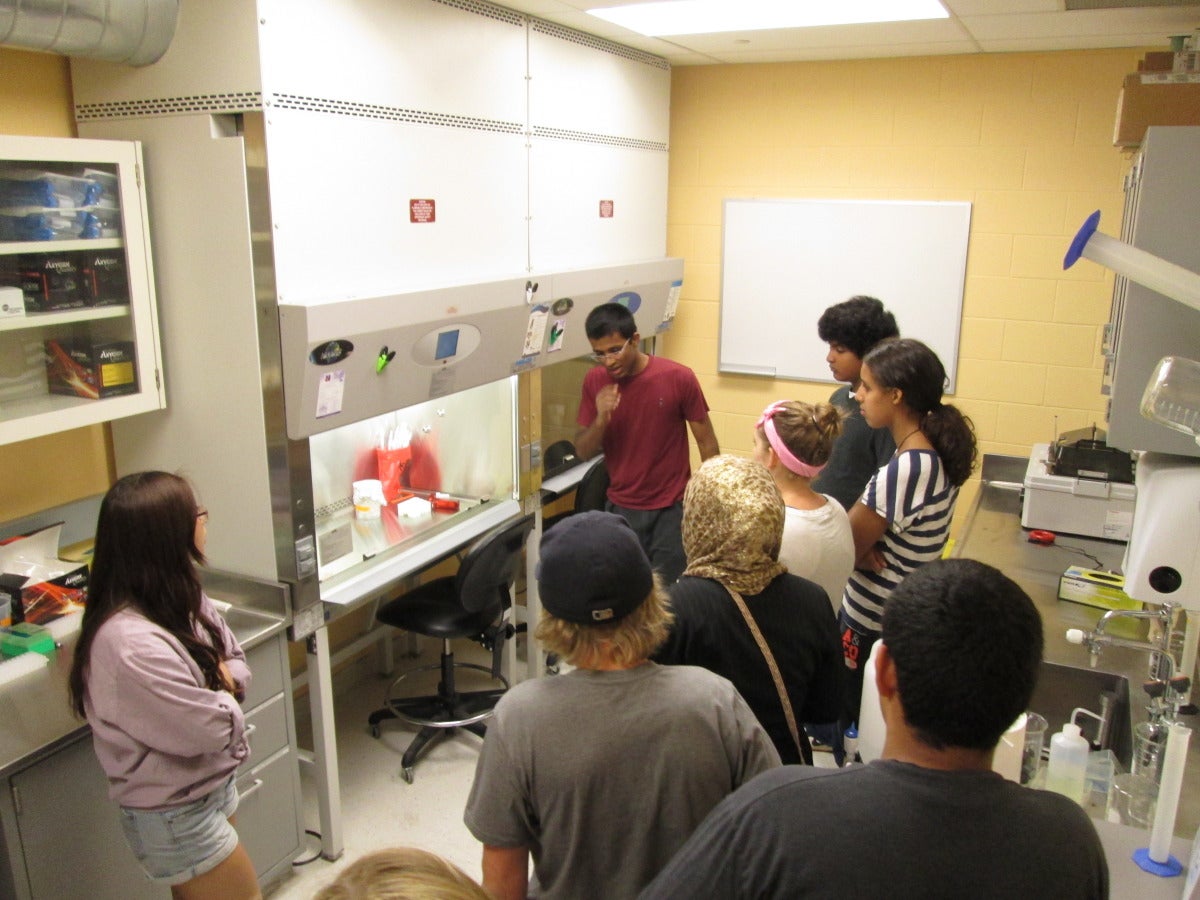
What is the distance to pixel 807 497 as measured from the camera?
7.27 ft

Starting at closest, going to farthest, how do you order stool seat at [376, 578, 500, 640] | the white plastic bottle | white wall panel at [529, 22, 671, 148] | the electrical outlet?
the white plastic bottle
the electrical outlet
stool seat at [376, 578, 500, 640]
white wall panel at [529, 22, 671, 148]

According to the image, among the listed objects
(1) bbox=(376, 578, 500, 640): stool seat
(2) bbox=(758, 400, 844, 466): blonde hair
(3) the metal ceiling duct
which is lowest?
(1) bbox=(376, 578, 500, 640): stool seat

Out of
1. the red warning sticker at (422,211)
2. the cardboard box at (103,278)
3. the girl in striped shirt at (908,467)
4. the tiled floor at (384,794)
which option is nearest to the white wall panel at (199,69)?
the cardboard box at (103,278)

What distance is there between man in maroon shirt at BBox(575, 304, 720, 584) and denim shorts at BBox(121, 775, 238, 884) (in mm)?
1846

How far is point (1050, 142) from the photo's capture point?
3.84 m

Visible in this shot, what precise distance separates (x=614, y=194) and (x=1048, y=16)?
171cm

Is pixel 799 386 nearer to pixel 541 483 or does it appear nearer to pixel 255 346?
pixel 541 483

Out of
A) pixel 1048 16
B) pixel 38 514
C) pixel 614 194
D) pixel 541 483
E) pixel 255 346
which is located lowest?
pixel 541 483

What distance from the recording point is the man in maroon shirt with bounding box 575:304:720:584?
3496 millimetres

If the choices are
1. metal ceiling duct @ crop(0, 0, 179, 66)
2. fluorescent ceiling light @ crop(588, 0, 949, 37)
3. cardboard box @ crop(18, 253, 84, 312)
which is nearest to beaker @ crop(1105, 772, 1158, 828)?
fluorescent ceiling light @ crop(588, 0, 949, 37)

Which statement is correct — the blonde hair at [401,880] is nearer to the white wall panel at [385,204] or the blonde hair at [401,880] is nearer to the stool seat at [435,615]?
the white wall panel at [385,204]

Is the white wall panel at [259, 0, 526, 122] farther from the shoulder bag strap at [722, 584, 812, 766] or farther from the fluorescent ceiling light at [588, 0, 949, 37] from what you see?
the shoulder bag strap at [722, 584, 812, 766]

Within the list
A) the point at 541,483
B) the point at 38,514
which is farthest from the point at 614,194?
the point at 38,514

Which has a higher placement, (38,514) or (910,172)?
(910,172)
